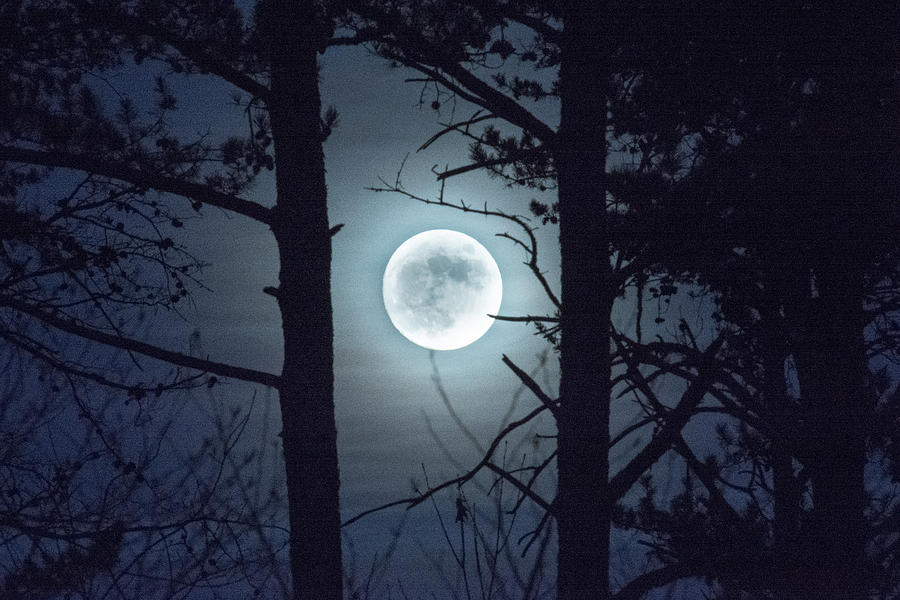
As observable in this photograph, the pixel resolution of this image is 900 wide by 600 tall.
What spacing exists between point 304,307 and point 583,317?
178 centimetres

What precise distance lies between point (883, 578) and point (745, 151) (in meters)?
3.73

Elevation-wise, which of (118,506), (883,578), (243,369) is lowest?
(883,578)

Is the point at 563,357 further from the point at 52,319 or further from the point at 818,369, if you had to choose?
the point at 52,319

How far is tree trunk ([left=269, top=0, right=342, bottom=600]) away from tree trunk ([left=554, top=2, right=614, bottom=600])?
1.47 meters

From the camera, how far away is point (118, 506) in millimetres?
5762

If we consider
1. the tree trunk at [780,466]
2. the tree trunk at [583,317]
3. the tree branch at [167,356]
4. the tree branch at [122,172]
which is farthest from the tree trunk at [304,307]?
the tree trunk at [780,466]

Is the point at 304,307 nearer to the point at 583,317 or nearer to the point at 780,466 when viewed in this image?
the point at 583,317

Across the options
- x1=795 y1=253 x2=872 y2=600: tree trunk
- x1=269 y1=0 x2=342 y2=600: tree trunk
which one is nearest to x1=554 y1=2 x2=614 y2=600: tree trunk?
x1=269 y1=0 x2=342 y2=600: tree trunk

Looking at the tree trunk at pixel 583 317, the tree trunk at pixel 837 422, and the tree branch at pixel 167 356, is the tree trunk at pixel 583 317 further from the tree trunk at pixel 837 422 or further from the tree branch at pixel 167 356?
the tree trunk at pixel 837 422

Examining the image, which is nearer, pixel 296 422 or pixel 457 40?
pixel 296 422

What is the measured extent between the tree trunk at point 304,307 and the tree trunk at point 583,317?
1475 mm

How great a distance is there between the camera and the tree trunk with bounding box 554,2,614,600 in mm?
4730

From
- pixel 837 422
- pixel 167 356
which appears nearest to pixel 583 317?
pixel 167 356

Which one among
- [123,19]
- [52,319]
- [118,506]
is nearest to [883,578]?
[118,506]
